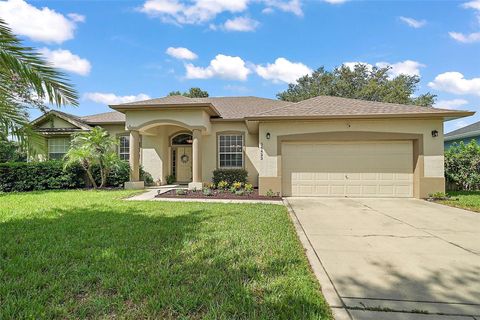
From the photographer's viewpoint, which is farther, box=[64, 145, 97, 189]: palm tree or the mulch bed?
box=[64, 145, 97, 189]: palm tree

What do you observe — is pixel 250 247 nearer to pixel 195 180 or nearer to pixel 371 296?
pixel 371 296

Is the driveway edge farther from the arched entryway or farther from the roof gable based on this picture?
the roof gable

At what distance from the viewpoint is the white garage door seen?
10.1 meters

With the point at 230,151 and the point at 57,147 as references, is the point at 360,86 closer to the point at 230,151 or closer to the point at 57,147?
the point at 230,151

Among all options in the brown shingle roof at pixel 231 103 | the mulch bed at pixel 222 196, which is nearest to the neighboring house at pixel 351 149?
the mulch bed at pixel 222 196

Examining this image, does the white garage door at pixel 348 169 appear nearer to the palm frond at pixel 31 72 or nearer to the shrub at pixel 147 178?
the palm frond at pixel 31 72

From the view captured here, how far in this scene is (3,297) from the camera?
2553 millimetres

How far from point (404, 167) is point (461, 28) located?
631 centimetres

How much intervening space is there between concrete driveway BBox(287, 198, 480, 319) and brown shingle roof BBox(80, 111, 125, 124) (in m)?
13.1

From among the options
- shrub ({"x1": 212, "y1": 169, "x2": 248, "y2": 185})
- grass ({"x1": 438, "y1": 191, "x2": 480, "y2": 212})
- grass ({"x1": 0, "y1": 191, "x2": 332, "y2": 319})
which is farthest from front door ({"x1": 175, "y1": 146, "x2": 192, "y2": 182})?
grass ({"x1": 438, "y1": 191, "x2": 480, "y2": 212})

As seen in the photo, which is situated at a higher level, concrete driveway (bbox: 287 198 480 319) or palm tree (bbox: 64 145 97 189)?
palm tree (bbox: 64 145 97 189)

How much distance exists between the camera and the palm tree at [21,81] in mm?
3527

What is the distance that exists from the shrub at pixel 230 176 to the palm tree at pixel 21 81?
Answer: 925cm

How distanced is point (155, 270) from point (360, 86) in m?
33.1
